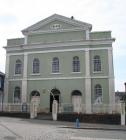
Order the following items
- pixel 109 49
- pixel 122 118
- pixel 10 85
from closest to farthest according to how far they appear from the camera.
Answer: pixel 122 118, pixel 109 49, pixel 10 85

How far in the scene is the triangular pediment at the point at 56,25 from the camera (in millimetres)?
31355

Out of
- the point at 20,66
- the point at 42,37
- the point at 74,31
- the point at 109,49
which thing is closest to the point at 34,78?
the point at 20,66

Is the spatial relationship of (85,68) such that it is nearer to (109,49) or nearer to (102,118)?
(109,49)

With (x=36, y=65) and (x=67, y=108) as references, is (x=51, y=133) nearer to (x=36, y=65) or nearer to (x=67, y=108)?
(x=67, y=108)

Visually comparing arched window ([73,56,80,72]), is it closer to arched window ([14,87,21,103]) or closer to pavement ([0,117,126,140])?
arched window ([14,87,21,103])

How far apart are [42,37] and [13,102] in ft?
27.9

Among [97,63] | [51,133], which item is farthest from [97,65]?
[51,133]

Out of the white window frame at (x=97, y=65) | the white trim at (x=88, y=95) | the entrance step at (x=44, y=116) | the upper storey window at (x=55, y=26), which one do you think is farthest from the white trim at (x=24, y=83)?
the white window frame at (x=97, y=65)

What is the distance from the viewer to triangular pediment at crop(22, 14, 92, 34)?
3135 cm

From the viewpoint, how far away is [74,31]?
3148 cm

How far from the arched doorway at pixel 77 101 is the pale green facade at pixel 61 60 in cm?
34

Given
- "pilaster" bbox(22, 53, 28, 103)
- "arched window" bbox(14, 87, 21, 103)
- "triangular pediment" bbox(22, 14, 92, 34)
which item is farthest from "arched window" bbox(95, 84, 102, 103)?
"arched window" bbox(14, 87, 21, 103)

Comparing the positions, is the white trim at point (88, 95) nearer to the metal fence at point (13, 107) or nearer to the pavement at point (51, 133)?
the metal fence at point (13, 107)

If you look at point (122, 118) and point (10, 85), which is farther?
point (10, 85)
